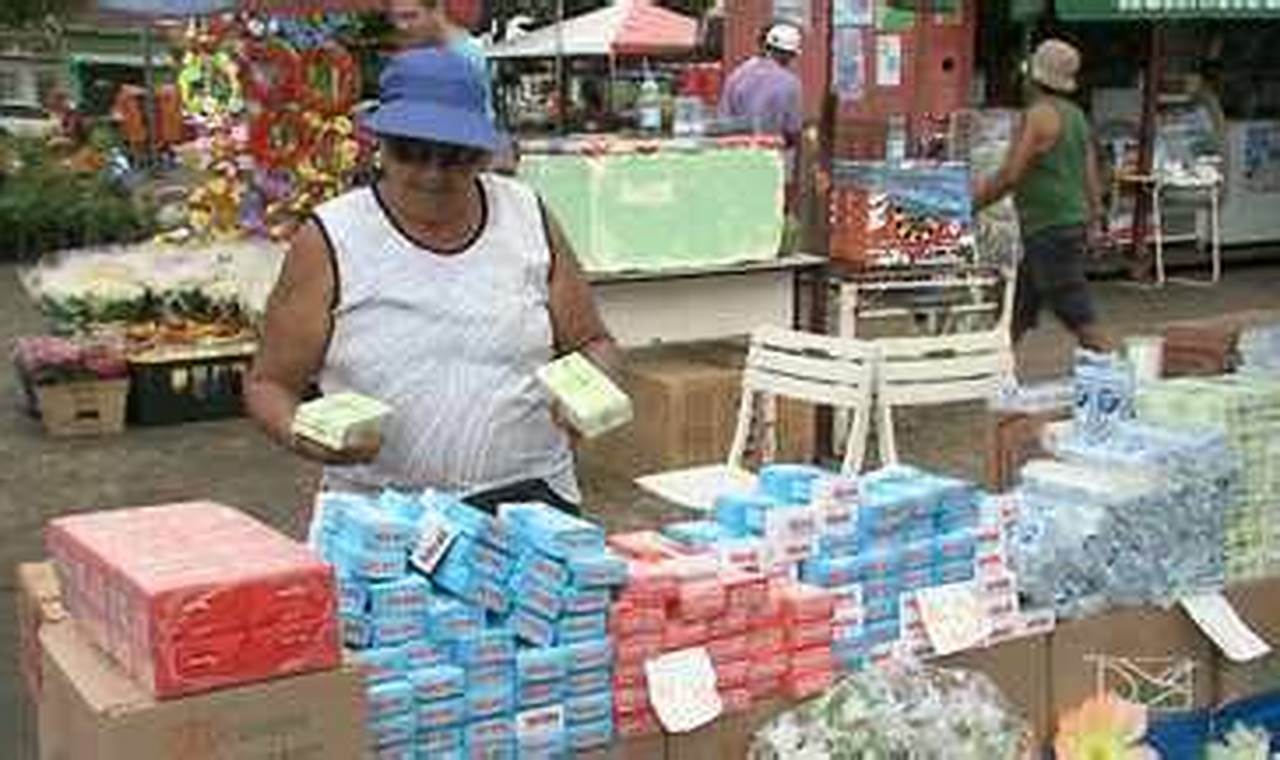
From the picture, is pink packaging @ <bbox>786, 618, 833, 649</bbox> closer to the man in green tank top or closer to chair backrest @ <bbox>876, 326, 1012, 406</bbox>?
chair backrest @ <bbox>876, 326, 1012, 406</bbox>

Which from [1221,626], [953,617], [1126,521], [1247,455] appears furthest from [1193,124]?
[953,617]

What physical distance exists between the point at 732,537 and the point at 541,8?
2040 cm

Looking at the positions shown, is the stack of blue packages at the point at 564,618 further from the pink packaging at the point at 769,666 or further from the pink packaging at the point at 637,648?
the pink packaging at the point at 769,666

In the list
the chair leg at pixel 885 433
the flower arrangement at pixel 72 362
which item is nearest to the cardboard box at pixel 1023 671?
the chair leg at pixel 885 433

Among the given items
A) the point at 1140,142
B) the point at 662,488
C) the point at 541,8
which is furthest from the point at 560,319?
the point at 541,8

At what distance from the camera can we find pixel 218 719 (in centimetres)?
240

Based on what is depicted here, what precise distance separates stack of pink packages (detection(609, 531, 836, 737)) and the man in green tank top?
5.51m

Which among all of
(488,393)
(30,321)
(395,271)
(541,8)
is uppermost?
(541,8)

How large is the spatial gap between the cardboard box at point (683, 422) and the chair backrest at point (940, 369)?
1.24 meters

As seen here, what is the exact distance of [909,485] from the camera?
3398 mm

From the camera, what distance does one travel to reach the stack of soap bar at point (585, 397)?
3.09 m

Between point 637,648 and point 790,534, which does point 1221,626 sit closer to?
point 790,534

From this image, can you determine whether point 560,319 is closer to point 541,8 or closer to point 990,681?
point 990,681

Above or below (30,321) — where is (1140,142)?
above
